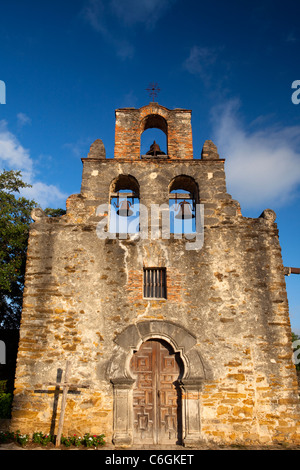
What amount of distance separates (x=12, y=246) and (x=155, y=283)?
5726 millimetres

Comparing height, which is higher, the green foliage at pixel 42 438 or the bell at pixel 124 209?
the bell at pixel 124 209

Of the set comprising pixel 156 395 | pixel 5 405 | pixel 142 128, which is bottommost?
pixel 5 405

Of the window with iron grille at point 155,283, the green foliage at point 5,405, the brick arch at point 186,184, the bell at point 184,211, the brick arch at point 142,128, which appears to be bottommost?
the green foliage at point 5,405

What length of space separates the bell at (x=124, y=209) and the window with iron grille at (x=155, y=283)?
7.08ft

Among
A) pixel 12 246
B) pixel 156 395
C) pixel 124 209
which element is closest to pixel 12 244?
pixel 12 246

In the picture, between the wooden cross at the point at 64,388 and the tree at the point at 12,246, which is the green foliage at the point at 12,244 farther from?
the wooden cross at the point at 64,388

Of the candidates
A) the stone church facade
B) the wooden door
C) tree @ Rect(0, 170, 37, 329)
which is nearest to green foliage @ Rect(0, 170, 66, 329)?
tree @ Rect(0, 170, 37, 329)

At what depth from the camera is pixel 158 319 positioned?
7.98 metres

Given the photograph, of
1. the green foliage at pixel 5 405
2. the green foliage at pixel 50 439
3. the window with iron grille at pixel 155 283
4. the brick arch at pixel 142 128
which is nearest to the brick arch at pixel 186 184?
the brick arch at pixel 142 128

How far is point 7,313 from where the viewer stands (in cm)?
1252

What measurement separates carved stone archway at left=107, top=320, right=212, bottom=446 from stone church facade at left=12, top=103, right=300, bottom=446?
2cm

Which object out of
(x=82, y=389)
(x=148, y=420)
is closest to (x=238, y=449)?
(x=148, y=420)

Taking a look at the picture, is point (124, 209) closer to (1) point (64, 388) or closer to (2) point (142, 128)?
(2) point (142, 128)

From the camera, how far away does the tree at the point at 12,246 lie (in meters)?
10.5
